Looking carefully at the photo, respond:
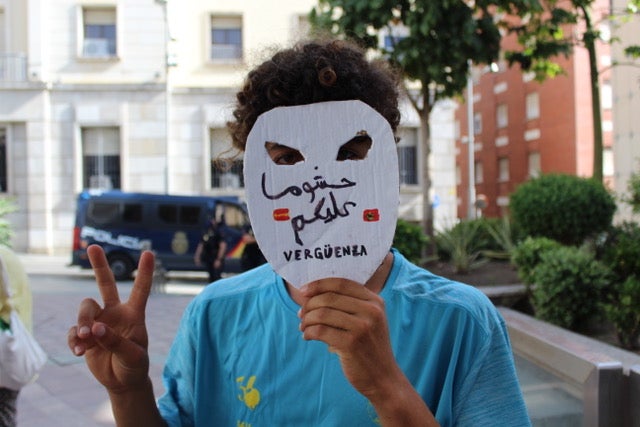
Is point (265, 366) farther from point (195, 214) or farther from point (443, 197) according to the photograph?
point (443, 197)

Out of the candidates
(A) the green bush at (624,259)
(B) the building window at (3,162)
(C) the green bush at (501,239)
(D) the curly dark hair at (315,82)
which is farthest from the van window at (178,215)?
(D) the curly dark hair at (315,82)

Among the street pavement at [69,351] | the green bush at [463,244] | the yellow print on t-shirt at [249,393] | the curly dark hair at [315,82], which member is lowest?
the street pavement at [69,351]

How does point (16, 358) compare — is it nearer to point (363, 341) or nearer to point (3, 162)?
point (363, 341)

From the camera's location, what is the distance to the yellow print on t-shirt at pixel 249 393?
1272 mm

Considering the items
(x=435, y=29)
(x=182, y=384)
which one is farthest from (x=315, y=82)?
(x=435, y=29)

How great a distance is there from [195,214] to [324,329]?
536 inches

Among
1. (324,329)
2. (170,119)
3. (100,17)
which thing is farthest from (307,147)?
(100,17)

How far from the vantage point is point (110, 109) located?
67.3 ft

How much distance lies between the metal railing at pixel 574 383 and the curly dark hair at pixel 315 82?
1.47 metres

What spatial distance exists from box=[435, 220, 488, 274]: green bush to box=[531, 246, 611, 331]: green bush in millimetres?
2704

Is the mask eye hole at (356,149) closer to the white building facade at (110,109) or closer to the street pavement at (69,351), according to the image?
the street pavement at (69,351)

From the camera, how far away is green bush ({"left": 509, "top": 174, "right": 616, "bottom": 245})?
7.44 metres

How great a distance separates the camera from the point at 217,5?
21266 mm

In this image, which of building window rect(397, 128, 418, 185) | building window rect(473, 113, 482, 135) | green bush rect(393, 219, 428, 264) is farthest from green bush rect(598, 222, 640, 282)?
building window rect(473, 113, 482, 135)
